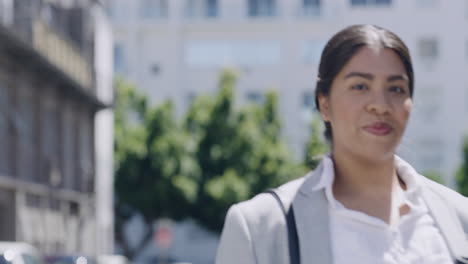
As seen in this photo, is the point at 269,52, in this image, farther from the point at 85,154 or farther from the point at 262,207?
the point at 262,207

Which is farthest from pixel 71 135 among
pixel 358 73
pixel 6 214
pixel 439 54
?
pixel 358 73

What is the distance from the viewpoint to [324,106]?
298 centimetres

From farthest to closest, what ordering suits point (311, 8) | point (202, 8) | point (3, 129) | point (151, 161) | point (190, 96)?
point (202, 8) → point (311, 8) → point (190, 96) → point (151, 161) → point (3, 129)

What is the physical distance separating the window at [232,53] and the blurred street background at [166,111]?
70mm

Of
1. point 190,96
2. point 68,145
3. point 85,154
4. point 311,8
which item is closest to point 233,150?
point 85,154

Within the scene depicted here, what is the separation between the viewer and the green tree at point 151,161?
47781mm

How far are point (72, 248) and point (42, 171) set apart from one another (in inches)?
219

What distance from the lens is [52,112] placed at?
35.5 m

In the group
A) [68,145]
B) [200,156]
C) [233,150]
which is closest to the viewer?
[68,145]

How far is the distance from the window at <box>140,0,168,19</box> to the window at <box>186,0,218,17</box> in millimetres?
1195

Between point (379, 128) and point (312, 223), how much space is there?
0.28 m

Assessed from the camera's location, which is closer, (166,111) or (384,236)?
(384,236)

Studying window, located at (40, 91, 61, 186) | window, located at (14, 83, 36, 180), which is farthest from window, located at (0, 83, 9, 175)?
window, located at (40, 91, 61, 186)

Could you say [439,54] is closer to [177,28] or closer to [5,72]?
[177,28]
